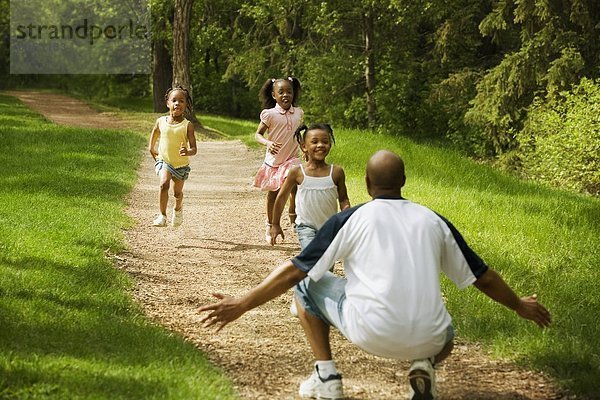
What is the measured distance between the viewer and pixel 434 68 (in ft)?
92.6

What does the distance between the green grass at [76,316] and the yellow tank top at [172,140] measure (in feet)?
3.56

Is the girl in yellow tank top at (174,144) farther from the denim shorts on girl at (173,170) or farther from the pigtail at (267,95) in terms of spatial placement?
the pigtail at (267,95)

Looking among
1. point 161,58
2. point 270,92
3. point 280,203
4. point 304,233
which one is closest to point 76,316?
point 304,233

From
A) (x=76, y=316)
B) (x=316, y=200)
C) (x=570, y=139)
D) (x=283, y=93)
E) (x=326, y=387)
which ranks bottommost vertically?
(x=76, y=316)

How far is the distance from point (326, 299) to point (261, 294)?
0.38 m

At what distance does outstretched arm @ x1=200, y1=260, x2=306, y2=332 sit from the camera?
14.8 ft

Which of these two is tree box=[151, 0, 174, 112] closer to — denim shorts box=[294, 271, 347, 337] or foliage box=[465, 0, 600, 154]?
foliage box=[465, 0, 600, 154]

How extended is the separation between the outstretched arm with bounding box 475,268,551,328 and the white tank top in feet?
8.52

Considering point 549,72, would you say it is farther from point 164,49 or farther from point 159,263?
point 164,49

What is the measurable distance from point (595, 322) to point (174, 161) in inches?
210

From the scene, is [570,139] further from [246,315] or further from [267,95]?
[246,315]

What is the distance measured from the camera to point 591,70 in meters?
21.3

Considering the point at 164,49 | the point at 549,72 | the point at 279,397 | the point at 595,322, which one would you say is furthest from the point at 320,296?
the point at 164,49

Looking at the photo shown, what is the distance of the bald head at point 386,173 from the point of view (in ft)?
14.8
